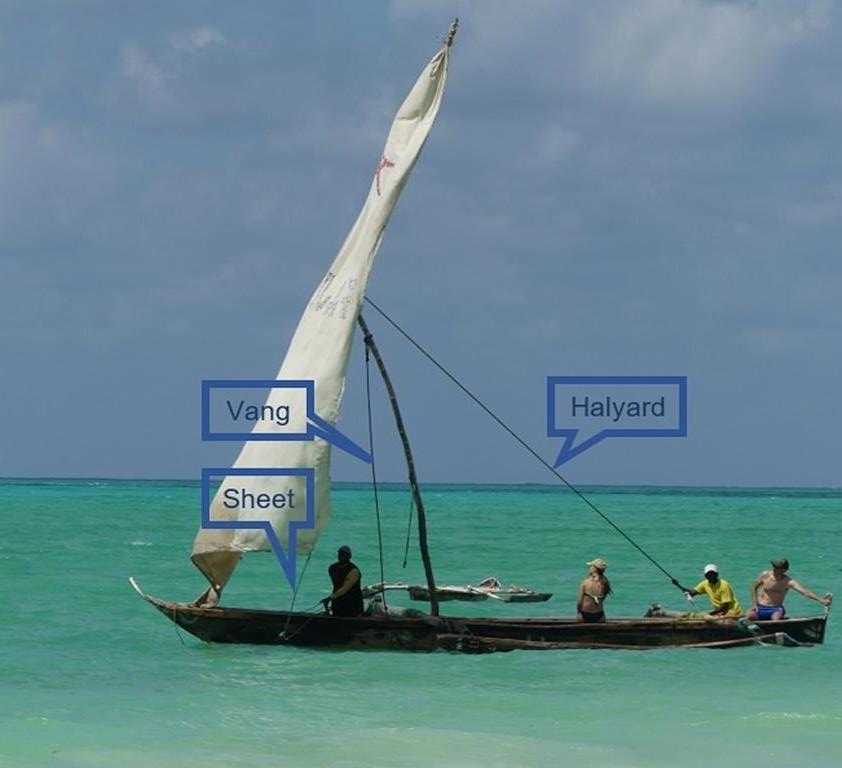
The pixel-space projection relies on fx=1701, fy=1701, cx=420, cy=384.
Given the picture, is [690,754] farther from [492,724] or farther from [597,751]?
[492,724]

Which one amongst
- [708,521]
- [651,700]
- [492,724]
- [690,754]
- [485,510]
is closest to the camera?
[690,754]

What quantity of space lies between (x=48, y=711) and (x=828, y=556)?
3599 centimetres

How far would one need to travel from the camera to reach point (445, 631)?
65.5 feet

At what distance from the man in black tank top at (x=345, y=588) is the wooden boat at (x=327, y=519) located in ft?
1.14

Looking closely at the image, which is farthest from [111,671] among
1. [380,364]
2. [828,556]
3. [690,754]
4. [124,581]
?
[828,556]

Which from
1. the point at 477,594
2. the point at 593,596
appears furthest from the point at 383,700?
the point at 477,594

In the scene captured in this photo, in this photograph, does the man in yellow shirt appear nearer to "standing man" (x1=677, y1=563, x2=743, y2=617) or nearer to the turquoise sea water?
"standing man" (x1=677, y1=563, x2=743, y2=617)

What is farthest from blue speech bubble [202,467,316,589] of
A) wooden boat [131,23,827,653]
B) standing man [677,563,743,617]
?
standing man [677,563,743,617]

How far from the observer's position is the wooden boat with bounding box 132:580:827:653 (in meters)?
19.8

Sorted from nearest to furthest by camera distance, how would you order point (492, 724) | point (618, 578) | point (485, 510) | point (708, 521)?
point (492, 724)
point (618, 578)
point (708, 521)
point (485, 510)

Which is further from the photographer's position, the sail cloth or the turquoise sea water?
the sail cloth

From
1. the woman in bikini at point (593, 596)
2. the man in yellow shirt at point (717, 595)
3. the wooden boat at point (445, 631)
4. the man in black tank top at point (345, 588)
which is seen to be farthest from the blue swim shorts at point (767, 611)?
the man in black tank top at point (345, 588)

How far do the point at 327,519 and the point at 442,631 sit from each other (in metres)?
2.12

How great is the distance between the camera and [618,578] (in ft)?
129
